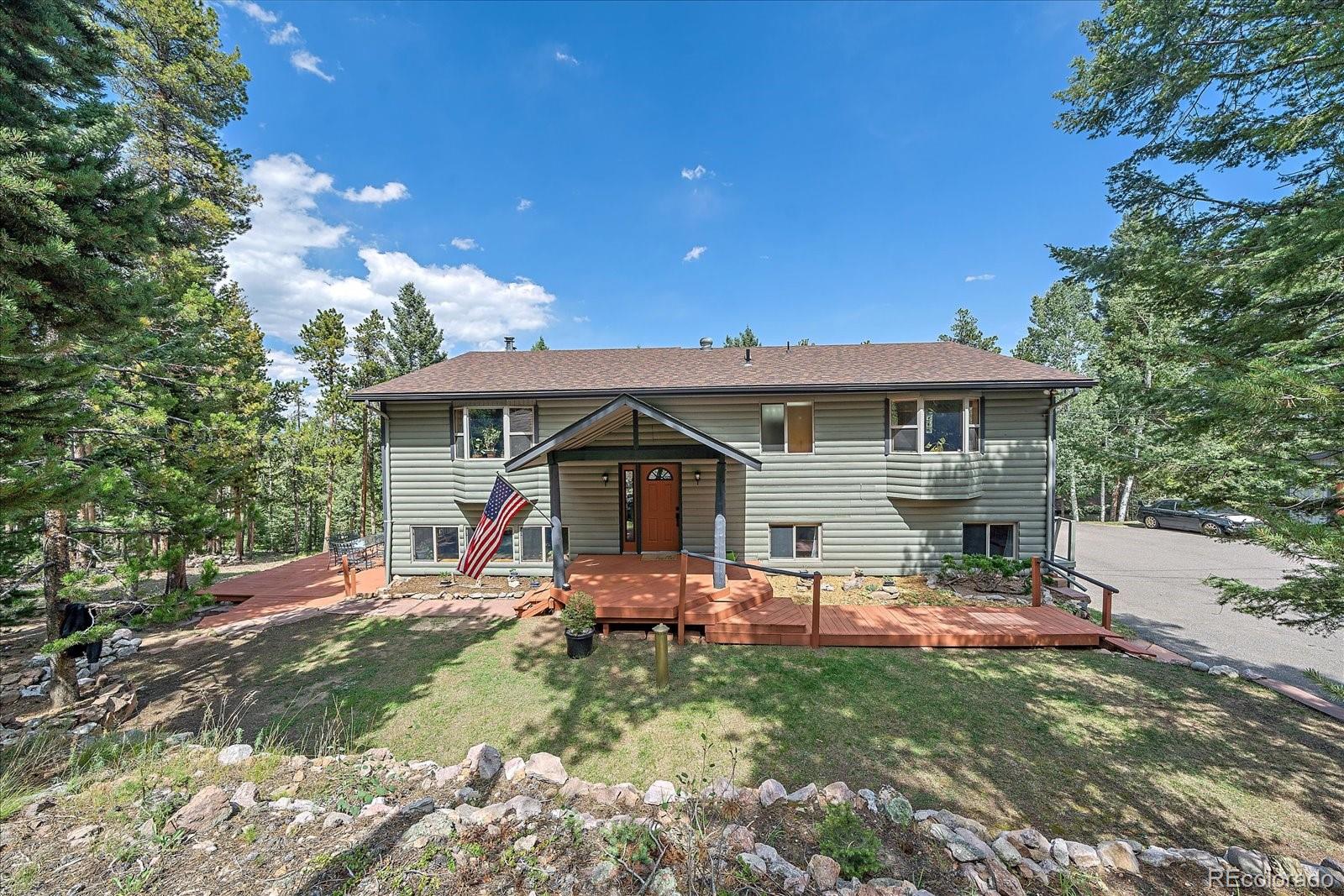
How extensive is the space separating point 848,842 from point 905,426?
9.18 meters

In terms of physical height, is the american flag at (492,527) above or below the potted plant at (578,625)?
above

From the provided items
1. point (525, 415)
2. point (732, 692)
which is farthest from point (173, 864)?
point (525, 415)

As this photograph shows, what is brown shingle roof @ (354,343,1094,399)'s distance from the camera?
1014cm

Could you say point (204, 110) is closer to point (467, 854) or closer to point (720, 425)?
point (720, 425)

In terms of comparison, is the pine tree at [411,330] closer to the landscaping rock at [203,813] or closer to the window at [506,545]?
the window at [506,545]

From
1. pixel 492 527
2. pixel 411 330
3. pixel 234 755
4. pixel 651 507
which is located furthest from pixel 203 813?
pixel 411 330

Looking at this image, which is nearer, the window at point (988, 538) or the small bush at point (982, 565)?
the small bush at point (982, 565)

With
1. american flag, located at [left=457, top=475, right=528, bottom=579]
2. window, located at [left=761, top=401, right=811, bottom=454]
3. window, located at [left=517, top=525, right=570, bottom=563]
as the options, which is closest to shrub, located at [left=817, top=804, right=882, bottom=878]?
american flag, located at [left=457, top=475, right=528, bottom=579]

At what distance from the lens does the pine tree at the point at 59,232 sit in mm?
3945

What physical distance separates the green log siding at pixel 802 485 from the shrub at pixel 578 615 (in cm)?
398

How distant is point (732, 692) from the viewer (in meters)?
5.98

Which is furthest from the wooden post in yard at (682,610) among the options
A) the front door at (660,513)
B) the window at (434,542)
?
the window at (434,542)

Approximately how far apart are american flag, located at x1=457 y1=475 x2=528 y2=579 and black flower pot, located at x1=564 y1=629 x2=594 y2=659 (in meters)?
2.22

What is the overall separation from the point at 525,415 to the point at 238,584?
937 centimetres
